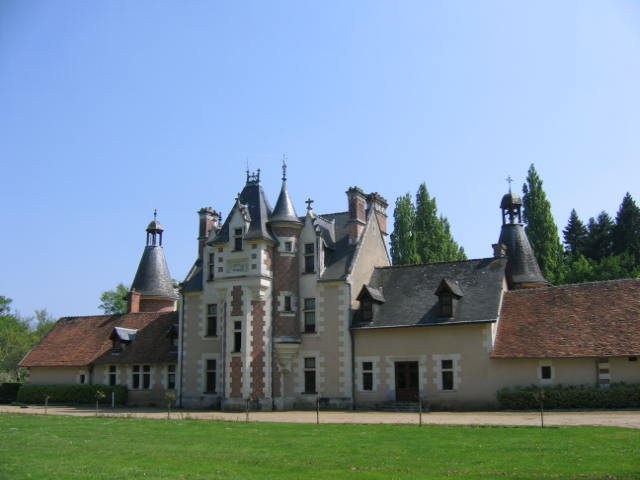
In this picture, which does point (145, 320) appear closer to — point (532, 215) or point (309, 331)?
point (309, 331)

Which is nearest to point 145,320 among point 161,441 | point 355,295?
Answer: point 355,295

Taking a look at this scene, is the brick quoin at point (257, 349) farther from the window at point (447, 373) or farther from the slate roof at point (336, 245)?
the window at point (447, 373)

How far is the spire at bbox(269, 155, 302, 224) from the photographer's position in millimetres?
32469

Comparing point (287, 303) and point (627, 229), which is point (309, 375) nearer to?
point (287, 303)

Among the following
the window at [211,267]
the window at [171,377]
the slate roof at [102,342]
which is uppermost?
the window at [211,267]

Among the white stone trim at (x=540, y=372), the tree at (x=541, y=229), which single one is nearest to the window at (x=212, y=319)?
the white stone trim at (x=540, y=372)

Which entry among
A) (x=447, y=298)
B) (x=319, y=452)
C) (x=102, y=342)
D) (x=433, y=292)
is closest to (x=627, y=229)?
(x=433, y=292)

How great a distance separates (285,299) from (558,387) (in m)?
12.7

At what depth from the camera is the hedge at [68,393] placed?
3575cm

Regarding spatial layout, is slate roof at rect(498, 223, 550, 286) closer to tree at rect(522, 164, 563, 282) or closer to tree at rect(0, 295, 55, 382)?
tree at rect(522, 164, 563, 282)

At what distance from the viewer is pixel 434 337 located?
29.2 m

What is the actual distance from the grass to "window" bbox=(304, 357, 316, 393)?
10914mm

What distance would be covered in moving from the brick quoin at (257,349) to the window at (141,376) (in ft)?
26.7

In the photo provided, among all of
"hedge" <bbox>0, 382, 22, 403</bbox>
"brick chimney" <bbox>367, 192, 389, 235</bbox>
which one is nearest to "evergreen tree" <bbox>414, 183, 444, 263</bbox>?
"brick chimney" <bbox>367, 192, 389, 235</bbox>
